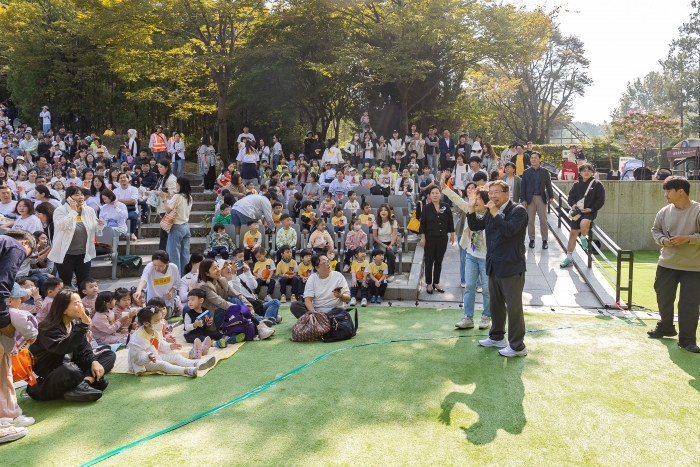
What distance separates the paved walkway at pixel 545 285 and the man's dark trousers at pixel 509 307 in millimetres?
2442

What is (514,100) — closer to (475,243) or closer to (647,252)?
(647,252)

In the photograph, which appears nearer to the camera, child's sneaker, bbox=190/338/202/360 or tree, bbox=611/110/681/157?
child's sneaker, bbox=190/338/202/360

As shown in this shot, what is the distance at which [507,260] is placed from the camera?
534 cm

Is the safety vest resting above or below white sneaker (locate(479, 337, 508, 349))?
above

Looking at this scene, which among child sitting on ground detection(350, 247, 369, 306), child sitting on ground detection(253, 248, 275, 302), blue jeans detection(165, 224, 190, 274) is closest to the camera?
blue jeans detection(165, 224, 190, 274)

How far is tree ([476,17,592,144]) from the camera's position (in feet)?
106

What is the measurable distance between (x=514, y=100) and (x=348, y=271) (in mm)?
27505

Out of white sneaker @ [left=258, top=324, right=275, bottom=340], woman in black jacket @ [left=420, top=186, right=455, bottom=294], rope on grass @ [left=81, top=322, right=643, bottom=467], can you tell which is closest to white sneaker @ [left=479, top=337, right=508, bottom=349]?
rope on grass @ [left=81, top=322, right=643, bottom=467]

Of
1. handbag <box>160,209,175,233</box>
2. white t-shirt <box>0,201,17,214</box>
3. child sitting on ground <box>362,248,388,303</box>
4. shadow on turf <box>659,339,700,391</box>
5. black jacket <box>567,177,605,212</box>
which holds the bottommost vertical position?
shadow on turf <box>659,339,700,391</box>

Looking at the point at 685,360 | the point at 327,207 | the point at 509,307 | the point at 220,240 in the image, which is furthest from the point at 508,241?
the point at 327,207

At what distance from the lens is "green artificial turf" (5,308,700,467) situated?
3740 mm

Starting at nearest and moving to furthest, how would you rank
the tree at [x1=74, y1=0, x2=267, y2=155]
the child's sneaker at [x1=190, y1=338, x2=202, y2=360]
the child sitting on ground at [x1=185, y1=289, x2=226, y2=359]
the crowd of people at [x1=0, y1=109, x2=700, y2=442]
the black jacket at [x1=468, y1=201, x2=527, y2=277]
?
the crowd of people at [x1=0, y1=109, x2=700, y2=442] < the black jacket at [x1=468, y1=201, x2=527, y2=277] < the child's sneaker at [x1=190, y1=338, x2=202, y2=360] < the child sitting on ground at [x1=185, y1=289, x2=226, y2=359] < the tree at [x1=74, y1=0, x2=267, y2=155]

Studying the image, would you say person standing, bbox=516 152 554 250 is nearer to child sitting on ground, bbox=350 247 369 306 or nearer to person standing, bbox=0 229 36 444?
child sitting on ground, bbox=350 247 369 306

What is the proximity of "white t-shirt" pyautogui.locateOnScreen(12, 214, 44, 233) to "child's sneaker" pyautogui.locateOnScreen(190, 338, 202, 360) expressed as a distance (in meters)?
3.85
